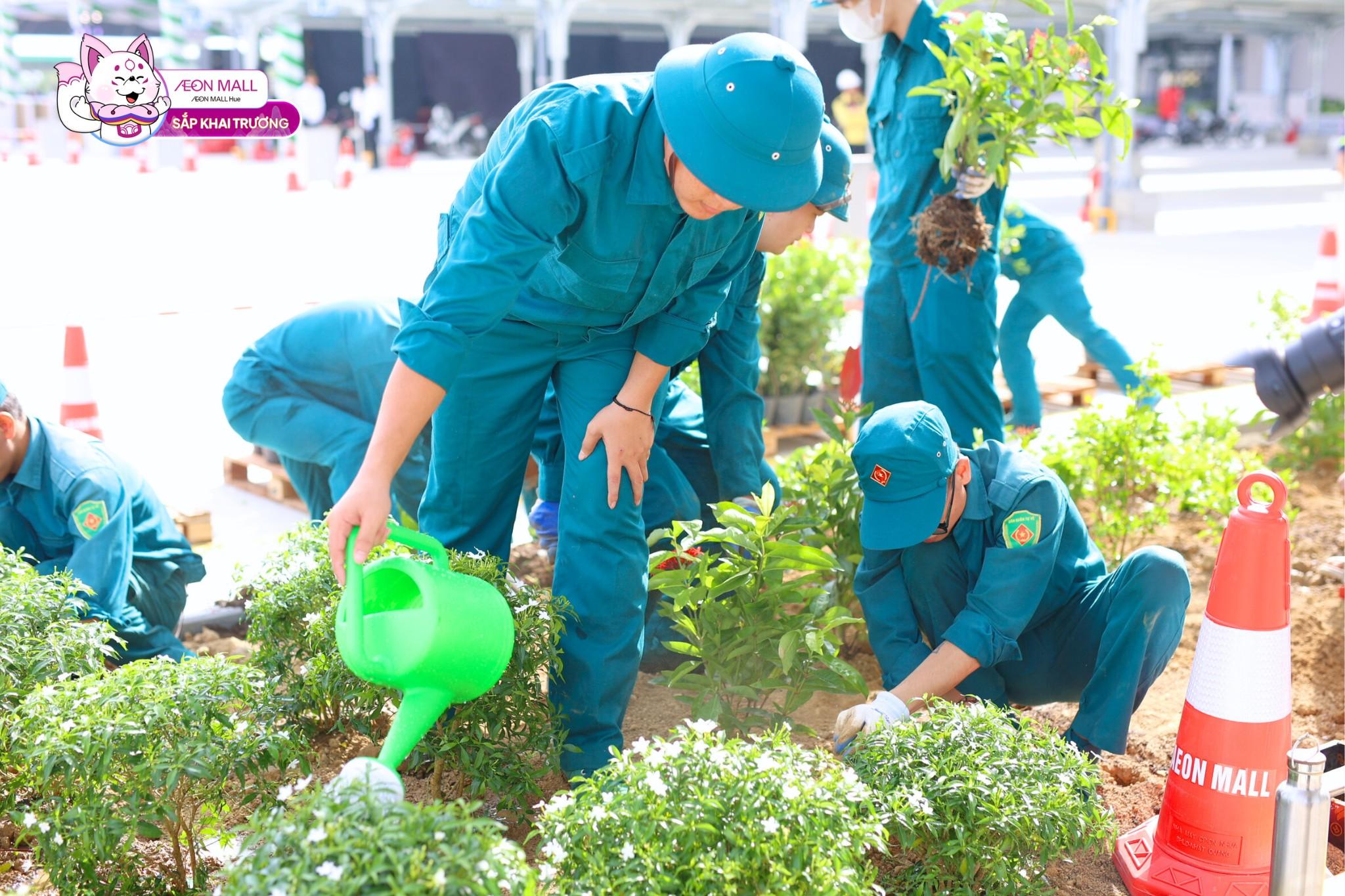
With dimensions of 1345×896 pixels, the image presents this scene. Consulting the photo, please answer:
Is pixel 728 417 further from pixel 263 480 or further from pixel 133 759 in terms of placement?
pixel 263 480

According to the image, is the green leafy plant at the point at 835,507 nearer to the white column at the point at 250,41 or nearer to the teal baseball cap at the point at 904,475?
the teal baseball cap at the point at 904,475

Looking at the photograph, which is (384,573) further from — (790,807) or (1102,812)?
(1102,812)

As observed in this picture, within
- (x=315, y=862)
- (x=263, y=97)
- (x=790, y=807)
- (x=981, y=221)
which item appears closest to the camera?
(x=315, y=862)

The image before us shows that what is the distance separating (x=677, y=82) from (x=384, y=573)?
3.34 ft

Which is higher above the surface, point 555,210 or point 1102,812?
point 555,210

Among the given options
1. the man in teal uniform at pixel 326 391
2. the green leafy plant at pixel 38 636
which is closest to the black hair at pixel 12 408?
the green leafy plant at pixel 38 636

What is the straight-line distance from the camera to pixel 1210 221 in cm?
1609

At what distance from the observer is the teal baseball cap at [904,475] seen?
2.68 m

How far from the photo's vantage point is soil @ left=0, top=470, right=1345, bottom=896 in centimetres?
262

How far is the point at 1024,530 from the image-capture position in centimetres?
275

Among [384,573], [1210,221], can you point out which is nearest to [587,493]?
[384,573]

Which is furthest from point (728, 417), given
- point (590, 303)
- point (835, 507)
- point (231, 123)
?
point (231, 123)

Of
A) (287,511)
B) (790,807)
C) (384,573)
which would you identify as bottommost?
(287,511)

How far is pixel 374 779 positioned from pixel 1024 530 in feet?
4.90
